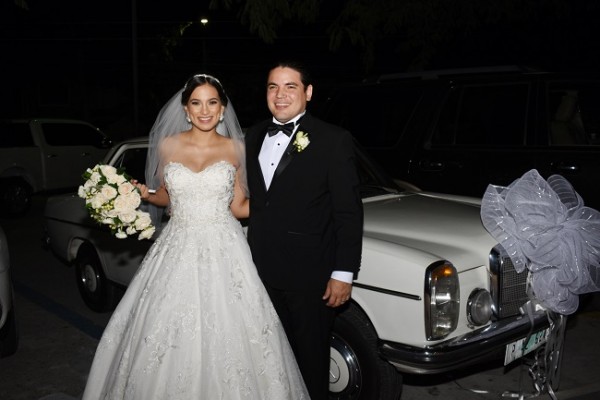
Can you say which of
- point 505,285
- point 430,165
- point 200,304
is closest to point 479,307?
point 505,285

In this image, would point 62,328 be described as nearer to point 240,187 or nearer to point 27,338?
point 27,338

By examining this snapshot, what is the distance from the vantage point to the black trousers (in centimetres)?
329

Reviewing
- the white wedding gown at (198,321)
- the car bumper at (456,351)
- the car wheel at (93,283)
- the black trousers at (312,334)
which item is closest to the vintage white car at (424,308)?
the car bumper at (456,351)

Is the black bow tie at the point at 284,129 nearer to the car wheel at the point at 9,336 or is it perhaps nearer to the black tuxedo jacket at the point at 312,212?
the black tuxedo jacket at the point at 312,212

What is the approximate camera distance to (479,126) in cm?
609

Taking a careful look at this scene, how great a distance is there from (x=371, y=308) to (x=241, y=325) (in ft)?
2.42

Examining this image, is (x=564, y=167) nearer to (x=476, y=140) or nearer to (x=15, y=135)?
(x=476, y=140)

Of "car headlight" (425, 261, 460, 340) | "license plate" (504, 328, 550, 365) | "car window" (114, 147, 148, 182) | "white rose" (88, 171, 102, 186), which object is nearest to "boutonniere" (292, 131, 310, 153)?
"car headlight" (425, 261, 460, 340)

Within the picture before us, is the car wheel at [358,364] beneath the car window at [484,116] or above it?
beneath

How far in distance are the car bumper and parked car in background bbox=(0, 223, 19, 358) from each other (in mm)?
2495

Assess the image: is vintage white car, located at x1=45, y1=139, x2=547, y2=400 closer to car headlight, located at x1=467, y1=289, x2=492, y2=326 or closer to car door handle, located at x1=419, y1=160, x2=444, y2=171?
car headlight, located at x1=467, y1=289, x2=492, y2=326

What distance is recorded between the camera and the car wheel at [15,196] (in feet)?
36.6

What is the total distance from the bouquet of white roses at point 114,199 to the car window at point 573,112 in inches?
155

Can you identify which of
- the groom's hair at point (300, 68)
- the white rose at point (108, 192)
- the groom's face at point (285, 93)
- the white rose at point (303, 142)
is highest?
the groom's hair at point (300, 68)
